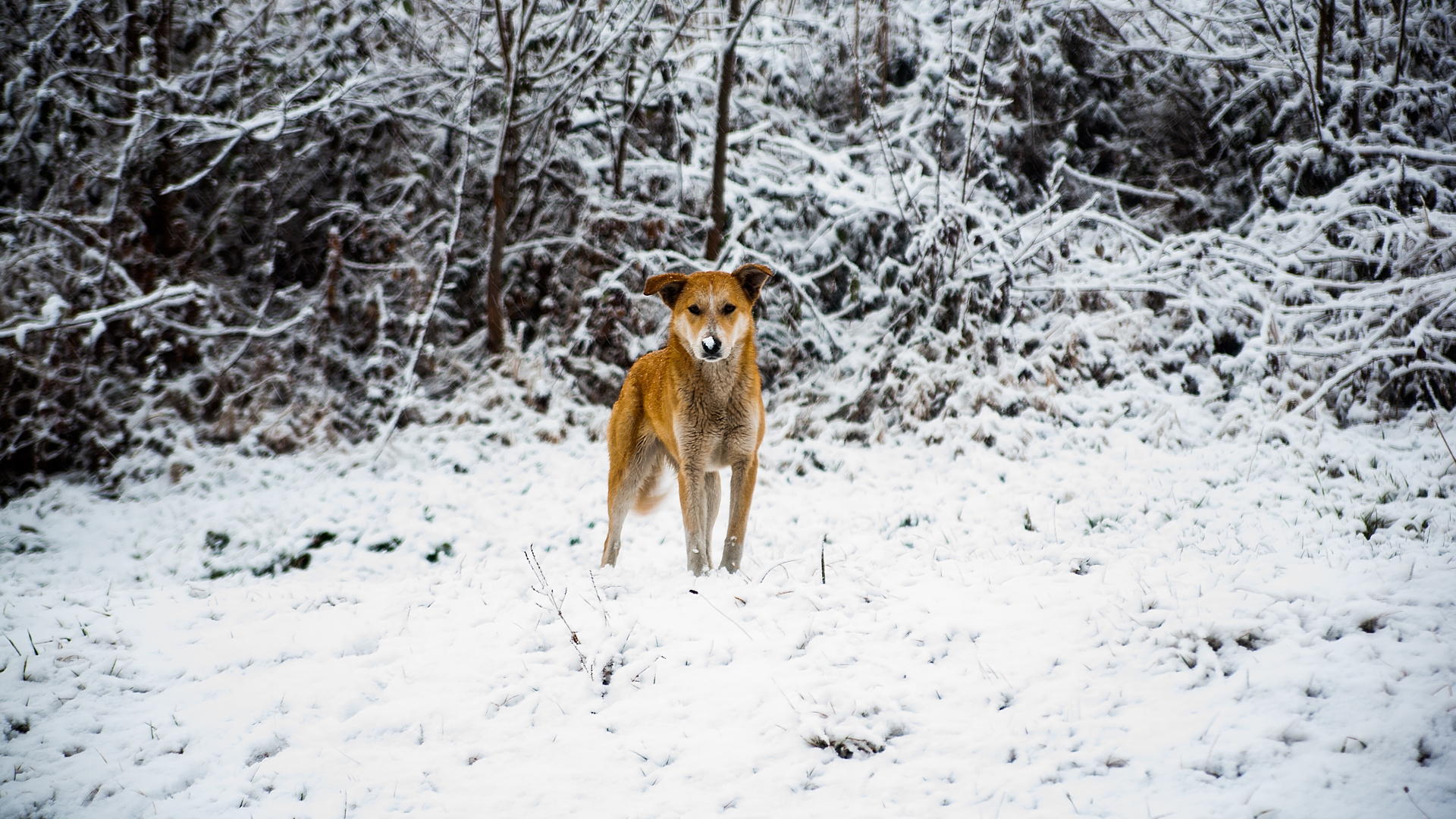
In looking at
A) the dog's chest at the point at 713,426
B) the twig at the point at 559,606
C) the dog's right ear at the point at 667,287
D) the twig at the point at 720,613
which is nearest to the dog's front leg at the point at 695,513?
the dog's chest at the point at 713,426

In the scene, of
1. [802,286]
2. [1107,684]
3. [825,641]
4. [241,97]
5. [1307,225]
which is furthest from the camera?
[241,97]

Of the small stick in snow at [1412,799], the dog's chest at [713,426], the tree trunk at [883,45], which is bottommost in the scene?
the small stick in snow at [1412,799]

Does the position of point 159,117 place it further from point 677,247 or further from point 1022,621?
point 1022,621

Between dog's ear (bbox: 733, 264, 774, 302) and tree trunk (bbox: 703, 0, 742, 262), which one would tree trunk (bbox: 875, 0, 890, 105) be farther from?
dog's ear (bbox: 733, 264, 774, 302)

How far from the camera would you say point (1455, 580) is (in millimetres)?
2990

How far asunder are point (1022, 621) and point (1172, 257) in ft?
21.6

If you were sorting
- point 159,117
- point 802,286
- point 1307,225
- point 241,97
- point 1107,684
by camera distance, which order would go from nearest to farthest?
point 1107,684 < point 1307,225 < point 159,117 < point 802,286 < point 241,97

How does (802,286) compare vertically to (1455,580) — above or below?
above

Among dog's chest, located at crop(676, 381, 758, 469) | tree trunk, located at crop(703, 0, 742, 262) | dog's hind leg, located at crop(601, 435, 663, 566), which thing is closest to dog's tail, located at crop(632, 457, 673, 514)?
dog's hind leg, located at crop(601, 435, 663, 566)

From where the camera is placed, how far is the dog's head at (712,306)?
4230 mm

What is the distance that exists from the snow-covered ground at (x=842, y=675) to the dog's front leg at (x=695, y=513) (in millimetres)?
162

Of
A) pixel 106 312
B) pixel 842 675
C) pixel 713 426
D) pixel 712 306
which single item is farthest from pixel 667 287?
pixel 106 312

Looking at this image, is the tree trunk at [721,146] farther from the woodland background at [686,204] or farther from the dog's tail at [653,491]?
the dog's tail at [653,491]

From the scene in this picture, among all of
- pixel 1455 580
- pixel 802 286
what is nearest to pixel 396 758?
pixel 1455 580
